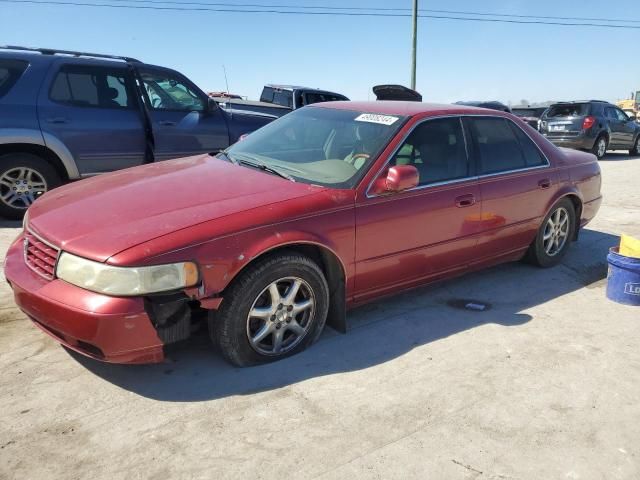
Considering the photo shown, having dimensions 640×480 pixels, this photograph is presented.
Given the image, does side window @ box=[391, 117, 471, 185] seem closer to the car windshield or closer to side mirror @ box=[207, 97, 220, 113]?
the car windshield

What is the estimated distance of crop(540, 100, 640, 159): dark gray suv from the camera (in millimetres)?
14766

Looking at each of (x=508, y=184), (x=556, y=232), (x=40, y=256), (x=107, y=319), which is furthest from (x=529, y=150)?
(x=40, y=256)

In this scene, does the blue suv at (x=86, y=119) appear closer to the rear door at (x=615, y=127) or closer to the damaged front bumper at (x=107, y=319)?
the damaged front bumper at (x=107, y=319)

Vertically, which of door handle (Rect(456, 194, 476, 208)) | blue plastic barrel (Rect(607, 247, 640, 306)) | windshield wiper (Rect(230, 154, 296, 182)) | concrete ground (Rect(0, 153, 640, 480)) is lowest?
concrete ground (Rect(0, 153, 640, 480))

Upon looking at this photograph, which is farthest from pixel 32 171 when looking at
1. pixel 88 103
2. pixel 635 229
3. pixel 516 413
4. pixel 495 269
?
pixel 635 229

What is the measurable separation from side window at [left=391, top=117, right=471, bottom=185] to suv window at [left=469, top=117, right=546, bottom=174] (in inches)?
8.1

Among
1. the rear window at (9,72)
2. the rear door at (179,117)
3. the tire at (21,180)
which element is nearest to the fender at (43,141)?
the tire at (21,180)

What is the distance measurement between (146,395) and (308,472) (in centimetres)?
104

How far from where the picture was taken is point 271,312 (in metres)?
3.13

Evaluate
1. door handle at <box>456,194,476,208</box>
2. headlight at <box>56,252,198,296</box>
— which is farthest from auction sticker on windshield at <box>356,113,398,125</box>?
headlight at <box>56,252,198,296</box>

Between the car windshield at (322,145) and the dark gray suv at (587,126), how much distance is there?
1265cm

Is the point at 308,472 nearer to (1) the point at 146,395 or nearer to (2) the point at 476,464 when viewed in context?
(2) the point at 476,464

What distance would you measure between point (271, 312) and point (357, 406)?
0.73 m

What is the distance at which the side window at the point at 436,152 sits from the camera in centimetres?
382
